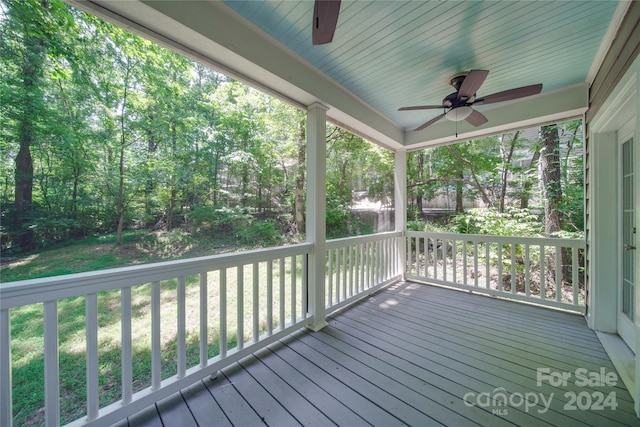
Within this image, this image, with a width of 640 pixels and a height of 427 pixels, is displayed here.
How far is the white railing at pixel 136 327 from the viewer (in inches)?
44.3

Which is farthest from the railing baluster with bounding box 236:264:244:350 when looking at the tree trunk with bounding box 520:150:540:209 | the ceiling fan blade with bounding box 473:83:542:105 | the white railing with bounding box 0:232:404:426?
the tree trunk with bounding box 520:150:540:209

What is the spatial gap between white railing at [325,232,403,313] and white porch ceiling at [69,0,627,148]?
1587mm

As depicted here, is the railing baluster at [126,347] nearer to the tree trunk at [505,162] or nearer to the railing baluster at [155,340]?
the railing baluster at [155,340]

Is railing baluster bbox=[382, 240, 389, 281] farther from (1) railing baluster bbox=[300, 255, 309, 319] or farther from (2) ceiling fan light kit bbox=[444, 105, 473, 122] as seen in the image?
(2) ceiling fan light kit bbox=[444, 105, 473, 122]

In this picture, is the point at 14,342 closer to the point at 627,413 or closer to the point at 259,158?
the point at 259,158

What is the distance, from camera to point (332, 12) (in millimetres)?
1042

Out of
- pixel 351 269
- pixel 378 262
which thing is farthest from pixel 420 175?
pixel 351 269

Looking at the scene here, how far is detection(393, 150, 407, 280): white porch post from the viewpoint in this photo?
151 inches

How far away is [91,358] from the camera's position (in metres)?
1.22

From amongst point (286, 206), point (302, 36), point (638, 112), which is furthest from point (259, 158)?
point (638, 112)

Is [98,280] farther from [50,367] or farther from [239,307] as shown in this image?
[239,307]

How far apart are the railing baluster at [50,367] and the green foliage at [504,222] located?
593 centimetres

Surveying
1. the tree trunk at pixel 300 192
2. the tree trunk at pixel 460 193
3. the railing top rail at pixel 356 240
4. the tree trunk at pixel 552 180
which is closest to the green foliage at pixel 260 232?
the tree trunk at pixel 300 192

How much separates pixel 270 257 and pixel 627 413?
2.46 meters
